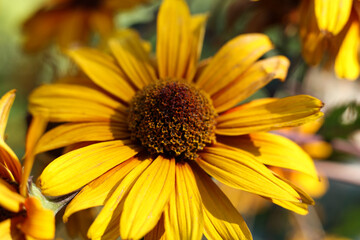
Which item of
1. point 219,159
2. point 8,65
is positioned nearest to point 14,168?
point 219,159

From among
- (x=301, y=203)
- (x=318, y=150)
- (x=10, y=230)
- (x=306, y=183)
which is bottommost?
(x=306, y=183)

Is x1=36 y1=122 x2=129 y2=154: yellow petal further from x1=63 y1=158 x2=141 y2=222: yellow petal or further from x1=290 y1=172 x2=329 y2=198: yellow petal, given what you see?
x1=290 y1=172 x2=329 y2=198: yellow petal

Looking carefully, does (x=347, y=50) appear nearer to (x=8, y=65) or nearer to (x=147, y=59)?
(x=147, y=59)

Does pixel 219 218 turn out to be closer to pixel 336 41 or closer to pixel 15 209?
pixel 15 209

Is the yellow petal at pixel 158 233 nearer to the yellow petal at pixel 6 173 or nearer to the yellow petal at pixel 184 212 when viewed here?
the yellow petal at pixel 184 212

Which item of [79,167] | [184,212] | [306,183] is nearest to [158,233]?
[184,212]

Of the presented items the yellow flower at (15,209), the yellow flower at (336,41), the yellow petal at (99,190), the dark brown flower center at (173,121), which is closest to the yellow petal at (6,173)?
the yellow flower at (15,209)
